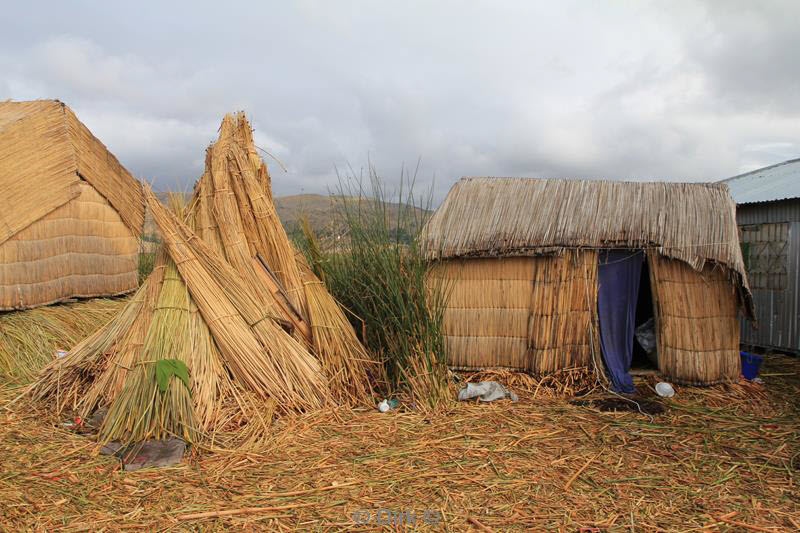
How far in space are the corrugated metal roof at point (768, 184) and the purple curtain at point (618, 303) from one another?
3.69 meters

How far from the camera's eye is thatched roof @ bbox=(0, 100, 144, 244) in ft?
21.2

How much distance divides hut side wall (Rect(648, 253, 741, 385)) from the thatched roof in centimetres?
687

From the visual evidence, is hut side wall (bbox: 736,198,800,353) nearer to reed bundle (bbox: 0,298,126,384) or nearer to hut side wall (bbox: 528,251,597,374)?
hut side wall (bbox: 528,251,597,374)

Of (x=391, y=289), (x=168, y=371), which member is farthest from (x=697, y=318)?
(x=168, y=371)

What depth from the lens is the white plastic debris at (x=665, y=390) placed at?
575 cm

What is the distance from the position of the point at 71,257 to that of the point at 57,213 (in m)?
0.57

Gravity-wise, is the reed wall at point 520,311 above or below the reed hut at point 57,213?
below

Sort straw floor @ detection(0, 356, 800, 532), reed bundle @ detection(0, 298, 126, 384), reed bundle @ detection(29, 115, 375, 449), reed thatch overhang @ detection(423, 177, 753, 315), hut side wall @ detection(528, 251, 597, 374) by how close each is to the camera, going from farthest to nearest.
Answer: hut side wall @ detection(528, 251, 597, 374)
reed thatch overhang @ detection(423, 177, 753, 315)
reed bundle @ detection(0, 298, 126, 384)
reed bundle @ detection(29, 115, 375, 449)
straw floor @ detection(0, 356, 800, 532)

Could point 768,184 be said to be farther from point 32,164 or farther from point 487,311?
point 32,164

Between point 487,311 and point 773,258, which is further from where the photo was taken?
point 773,258

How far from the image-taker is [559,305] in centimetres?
599

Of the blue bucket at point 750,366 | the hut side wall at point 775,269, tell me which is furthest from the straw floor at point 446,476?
the hut side wall at point 775,269

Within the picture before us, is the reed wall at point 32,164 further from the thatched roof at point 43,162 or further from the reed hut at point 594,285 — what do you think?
the reed hut at point 594,285

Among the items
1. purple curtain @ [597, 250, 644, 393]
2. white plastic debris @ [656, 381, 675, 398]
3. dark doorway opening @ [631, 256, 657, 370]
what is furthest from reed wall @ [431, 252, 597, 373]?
dark doorway opening @ [631, 256, 657, 370]
